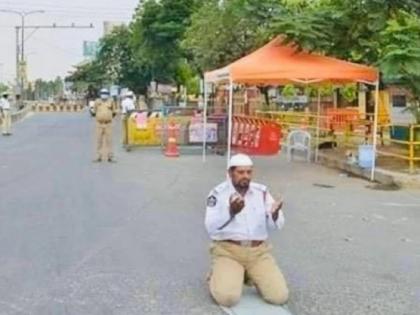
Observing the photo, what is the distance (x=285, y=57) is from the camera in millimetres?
19281

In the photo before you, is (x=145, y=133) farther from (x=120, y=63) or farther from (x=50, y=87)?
(x=50, y=87)

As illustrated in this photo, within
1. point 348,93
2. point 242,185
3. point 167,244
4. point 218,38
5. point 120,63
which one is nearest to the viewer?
point 242,185

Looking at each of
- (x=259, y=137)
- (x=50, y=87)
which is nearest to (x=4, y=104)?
(x=259, y=137)

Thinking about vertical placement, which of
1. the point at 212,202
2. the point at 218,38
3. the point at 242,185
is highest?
the point at 218,38

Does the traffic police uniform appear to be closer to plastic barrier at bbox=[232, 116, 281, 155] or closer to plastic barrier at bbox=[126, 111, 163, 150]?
plastic barrier at bbox=[232, 116, 281, 155]

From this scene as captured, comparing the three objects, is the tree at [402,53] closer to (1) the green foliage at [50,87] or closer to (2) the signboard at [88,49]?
(2) the signboard at [88,49]

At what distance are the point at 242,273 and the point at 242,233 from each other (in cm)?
32

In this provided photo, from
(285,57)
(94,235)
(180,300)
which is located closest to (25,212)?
(94,235)

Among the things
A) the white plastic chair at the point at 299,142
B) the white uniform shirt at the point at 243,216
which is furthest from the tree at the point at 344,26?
the white uniform shirt at the point at 243,216

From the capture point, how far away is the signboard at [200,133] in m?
25.7

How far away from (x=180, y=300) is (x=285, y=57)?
12577mm

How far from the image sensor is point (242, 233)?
7.27 meters

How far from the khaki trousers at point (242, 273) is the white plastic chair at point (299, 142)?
16.1m

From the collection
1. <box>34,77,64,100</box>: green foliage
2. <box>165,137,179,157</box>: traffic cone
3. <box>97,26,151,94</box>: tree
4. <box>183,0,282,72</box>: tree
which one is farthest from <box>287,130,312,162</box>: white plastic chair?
<box>34,77,64,100</box>: green foliage
